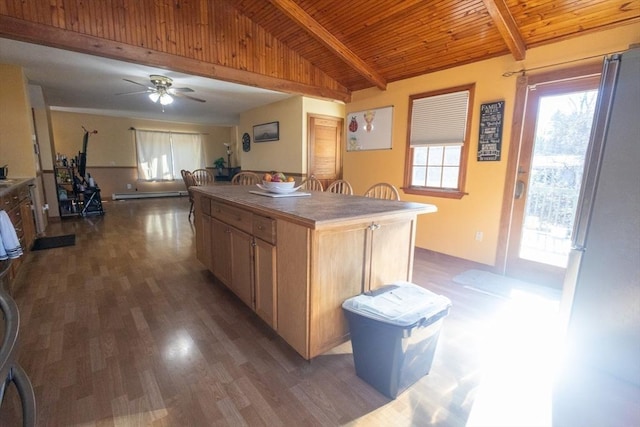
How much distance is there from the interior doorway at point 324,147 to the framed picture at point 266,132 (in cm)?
84

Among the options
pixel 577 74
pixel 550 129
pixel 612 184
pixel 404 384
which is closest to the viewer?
pixel 612 184

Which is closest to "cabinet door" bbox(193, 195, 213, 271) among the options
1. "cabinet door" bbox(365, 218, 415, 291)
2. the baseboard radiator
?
"cabinet door" bbox(365, 218, 415, 291)

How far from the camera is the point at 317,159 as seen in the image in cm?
546

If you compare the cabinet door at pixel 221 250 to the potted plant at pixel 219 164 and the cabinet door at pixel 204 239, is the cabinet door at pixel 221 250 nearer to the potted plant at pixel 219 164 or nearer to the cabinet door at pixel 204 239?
the cabinet door at pixel 204 239

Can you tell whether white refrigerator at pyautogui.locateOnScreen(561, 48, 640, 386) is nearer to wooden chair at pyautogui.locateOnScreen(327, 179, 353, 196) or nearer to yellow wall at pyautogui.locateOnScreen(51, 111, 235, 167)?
wooden chair at pyautogui.locateOnScreen(327, 179, 353, 196)

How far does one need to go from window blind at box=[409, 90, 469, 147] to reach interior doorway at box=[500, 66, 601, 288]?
55cm

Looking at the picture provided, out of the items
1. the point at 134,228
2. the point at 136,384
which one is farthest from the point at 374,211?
the point at 134,228

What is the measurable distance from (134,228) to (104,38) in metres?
2.92

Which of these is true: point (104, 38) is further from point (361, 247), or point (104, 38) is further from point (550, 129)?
point (550, 129)

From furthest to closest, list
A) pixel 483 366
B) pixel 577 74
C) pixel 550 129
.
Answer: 1. pixel 550 129
2. pixel 577 74
3. pixel 483 366

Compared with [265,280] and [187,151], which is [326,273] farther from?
[187,151]

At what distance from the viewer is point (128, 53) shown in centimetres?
305

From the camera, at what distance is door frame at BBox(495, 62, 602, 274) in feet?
8.71

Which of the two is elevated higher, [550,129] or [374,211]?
[550,129]
